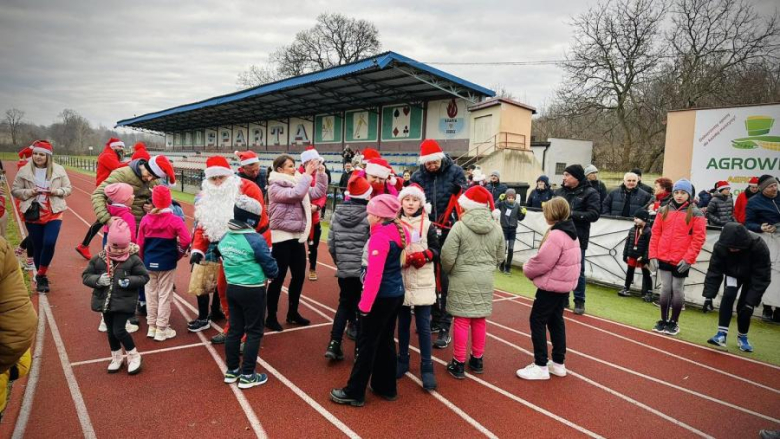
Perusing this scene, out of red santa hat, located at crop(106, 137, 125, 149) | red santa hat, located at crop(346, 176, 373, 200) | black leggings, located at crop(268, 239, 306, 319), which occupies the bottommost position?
black leggings, located at crop(268, 239, 306, 319)

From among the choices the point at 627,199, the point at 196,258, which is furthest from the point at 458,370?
the point at 627,199

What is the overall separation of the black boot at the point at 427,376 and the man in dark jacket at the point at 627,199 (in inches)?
239

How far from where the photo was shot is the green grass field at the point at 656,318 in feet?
17.2

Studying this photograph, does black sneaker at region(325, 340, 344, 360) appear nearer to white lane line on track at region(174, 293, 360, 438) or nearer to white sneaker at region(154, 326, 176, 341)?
white lane line on track at region(174, 293, 360, 438)

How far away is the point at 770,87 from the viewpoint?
18.8 meters

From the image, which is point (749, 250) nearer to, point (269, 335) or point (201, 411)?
point (269, 335)

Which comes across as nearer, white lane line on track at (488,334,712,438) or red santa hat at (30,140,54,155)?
white lane line on track at (488,334,712,438)

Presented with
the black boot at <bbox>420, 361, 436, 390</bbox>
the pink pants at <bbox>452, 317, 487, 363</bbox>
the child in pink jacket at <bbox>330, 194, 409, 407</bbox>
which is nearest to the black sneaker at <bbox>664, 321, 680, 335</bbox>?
the pink pants at <bbox>452, 317, 487, 363</bbox>

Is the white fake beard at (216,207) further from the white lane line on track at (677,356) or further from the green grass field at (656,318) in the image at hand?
the green grass field at (656,318)

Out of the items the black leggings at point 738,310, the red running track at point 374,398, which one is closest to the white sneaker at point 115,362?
the red running track at point 374,398

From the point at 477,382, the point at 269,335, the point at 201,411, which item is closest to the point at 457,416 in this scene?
the point at 477,382

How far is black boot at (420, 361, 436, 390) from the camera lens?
372 cm

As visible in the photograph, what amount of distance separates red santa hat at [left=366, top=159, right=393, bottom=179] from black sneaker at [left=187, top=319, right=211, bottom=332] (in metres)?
2.61

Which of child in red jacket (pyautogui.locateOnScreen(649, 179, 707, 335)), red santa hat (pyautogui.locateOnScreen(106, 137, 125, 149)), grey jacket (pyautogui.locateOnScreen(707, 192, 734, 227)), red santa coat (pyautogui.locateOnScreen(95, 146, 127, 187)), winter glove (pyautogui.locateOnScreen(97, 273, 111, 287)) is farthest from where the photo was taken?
grey jacket (pyautogui.locateOnScreen(707, 192, 734, 227))
